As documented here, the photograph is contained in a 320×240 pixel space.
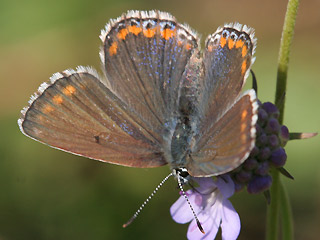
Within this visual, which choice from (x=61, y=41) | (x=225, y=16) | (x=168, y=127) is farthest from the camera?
(x=225, y=16)

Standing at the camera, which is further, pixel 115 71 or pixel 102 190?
pixel 102 190

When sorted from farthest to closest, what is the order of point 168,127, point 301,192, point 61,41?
point 61,41
point 301,192
point 168,127

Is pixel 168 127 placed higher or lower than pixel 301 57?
higher

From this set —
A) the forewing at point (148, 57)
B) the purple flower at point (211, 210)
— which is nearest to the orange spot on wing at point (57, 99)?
the forewing at point (148, 57)

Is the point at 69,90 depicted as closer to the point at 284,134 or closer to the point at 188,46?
the point at 188,46

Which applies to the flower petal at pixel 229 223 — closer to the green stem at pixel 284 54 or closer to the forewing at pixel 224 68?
the forewing at pixel 224 68

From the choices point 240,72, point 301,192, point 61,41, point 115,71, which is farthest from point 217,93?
point 61,41

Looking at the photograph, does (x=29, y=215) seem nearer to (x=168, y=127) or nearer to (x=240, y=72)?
(x=168, y=127)
